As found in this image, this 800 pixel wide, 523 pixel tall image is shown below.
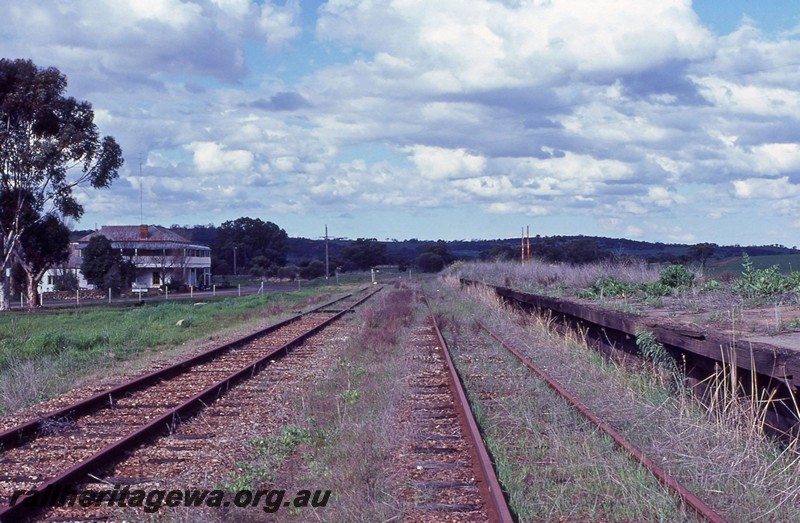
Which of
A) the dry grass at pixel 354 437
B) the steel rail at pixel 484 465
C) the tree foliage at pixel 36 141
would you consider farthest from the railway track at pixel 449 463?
the tree foliage at pixel 36 141

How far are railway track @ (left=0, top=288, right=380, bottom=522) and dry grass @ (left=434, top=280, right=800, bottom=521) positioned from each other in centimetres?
498

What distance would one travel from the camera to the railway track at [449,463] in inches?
238

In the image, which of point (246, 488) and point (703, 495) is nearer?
point (703, 495)

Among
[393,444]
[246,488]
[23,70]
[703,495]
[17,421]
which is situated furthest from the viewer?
[23,70]

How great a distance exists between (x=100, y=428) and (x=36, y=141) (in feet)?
124

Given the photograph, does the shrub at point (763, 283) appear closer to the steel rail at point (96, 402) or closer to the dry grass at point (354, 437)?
the dry grass at point (354, 437)

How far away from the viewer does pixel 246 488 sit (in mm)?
6727

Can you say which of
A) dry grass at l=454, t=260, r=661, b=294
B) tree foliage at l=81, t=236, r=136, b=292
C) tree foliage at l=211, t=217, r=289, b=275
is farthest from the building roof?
dry grass at l=454, t=260, r=661, b=294

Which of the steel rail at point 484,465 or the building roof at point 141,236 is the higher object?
the building roof at point 141,236

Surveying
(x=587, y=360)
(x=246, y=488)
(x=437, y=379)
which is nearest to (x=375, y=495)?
(x=246, y=488)

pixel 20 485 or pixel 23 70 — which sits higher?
pixel 23 70

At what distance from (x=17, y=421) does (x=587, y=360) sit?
29.3ft

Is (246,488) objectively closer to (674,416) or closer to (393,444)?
(393,444)

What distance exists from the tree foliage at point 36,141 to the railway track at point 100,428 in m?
32.1
